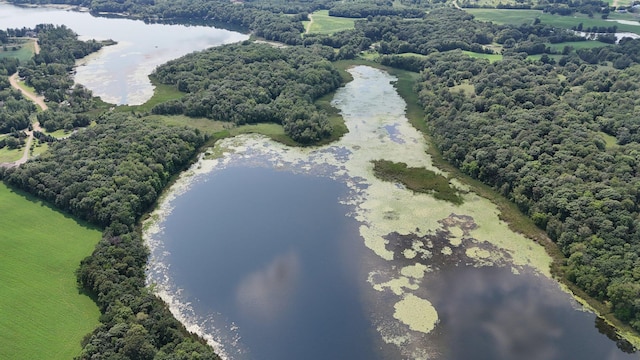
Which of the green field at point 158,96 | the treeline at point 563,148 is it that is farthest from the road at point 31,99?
the treeline at point 563,148

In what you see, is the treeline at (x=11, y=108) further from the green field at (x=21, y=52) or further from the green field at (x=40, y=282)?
the green field at (x=40, y=282)

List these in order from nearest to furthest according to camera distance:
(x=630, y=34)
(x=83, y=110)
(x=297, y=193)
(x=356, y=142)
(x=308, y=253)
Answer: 1. (x=308, y=253)
2. (x=297, y=193)
3. (x=356, y=142)
4. (x=83, y=110)
5. (x=630, y=34)

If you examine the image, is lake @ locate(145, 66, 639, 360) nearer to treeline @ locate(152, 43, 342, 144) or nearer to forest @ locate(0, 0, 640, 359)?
forest @ locate(0, 0, 640, 359)

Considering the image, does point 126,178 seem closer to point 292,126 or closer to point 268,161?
point 268,161

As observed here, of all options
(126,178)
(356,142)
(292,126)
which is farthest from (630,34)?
(126,178)

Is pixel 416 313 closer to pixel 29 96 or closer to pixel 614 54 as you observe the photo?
pixel 614 54

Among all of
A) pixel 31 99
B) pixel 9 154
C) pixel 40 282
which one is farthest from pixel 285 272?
pixel 31 99

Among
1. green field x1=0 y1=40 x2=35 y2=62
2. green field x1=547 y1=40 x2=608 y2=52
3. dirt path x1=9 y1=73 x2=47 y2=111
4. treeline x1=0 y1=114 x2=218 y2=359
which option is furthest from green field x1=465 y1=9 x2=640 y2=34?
green field x1=0 y1=40 x2=35 y2=62
